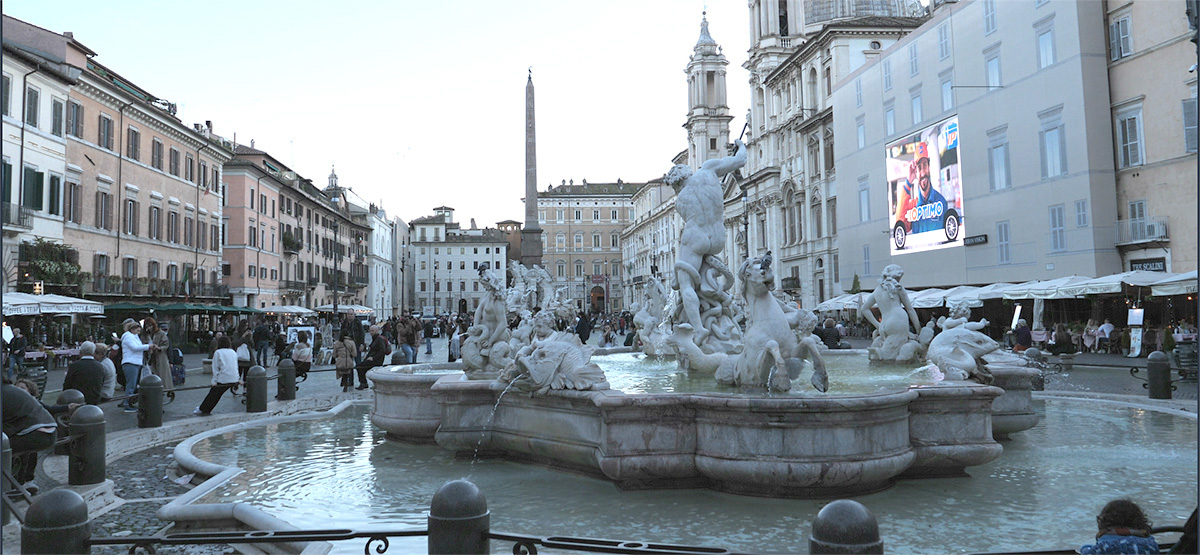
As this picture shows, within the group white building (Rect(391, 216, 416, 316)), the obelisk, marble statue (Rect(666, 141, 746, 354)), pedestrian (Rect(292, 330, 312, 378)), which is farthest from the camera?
white building (Rect(391, 216, 416, 316))

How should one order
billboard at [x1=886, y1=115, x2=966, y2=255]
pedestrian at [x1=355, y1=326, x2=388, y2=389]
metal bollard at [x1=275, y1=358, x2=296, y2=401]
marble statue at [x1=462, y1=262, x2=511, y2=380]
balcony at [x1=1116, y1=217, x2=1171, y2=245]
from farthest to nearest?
billboard at [x1=886, y1=115, x2=966, y2=255] < balcony at [x1=1116, y1=217, x2=1171, y2=245] < pedestrian at [x1=355, y1=326, x2=388, y2=389] < metal bollard at [x1=275, y1=358, x2=296, y2=401] < marble statue at [x1=462, y1=262, x2=511, y2=380]

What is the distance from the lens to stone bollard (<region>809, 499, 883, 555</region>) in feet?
9.07

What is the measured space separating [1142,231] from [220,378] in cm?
2620

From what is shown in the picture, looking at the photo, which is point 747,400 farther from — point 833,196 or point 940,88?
point 833,196

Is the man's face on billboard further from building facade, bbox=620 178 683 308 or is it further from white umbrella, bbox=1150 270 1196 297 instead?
building facade, bbox=620 178 683 308

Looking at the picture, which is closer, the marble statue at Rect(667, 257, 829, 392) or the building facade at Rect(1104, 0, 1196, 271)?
the marble statue at Rect(667, 257, 829, 392)

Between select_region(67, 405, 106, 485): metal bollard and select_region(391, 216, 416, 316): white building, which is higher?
select_region(391, 216, 416, 316): white building

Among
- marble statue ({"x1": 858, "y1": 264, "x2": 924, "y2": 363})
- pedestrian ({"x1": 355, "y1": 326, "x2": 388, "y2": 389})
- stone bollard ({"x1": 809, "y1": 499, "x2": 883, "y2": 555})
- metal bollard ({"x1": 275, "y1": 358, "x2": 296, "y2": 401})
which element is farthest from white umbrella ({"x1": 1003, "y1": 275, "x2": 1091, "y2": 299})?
stone bollard ({"x1": 809, "y1": 499, "x2": 883, "y2": 555})

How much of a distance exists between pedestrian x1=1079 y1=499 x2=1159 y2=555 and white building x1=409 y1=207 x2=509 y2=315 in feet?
312

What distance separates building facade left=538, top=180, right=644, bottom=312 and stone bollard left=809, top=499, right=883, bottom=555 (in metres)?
97.8

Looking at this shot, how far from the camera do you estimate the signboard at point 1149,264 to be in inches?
953

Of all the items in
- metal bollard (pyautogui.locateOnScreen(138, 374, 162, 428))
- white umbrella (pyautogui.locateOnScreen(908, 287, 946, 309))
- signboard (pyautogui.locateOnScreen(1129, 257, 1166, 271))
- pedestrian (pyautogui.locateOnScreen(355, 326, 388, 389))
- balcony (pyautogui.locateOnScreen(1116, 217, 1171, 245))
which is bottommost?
metal bollard (pyautogui.locateOnScreen(138, 374, 162, 428))

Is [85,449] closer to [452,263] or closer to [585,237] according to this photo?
[452,263]

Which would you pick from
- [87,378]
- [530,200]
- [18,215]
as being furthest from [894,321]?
[18,215]
